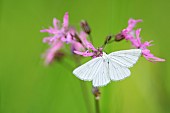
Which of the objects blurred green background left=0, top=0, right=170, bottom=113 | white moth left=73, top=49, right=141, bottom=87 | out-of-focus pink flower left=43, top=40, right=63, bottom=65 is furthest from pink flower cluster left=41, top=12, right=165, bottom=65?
blurred green background left=0, top=0, right=170, bottom=113

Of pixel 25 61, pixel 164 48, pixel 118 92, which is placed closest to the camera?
pixel 118 92

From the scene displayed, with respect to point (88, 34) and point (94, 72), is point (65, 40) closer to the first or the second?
point (88, 34)

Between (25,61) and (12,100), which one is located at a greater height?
(25,61)

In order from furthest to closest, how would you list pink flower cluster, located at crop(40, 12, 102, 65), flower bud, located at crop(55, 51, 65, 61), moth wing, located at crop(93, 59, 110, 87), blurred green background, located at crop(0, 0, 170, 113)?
flower bud, located at crop(55, 51, 65, 61)
blurred green background, located at crop(0, 0, 170, 113)
pink flower cluster, located at crop(40, 12, 102, 65)
moth wing, located at crop(93, 59, 110, 87)

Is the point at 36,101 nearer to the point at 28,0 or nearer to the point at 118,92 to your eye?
the point at 118,92

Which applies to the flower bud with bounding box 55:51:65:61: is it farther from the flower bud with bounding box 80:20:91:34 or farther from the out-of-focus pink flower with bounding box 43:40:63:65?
the flower bud with bounding box 80:20:91:34

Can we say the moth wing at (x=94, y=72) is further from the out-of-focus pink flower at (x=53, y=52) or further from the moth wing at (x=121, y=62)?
the out-of-focus pink flower at (x=53, y=52)

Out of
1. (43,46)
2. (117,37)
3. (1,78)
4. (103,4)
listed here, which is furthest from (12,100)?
(103,4)
